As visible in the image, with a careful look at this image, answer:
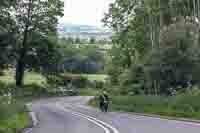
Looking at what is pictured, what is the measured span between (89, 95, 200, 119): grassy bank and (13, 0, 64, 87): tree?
116ft

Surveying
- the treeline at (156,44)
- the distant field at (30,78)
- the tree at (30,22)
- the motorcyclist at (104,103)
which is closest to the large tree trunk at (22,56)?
the tree at (30,22)

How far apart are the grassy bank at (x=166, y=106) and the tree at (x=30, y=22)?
35226 millimetres

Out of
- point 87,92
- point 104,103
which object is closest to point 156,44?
point 104,103

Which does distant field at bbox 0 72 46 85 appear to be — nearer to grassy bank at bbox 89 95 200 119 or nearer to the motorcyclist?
grassy bank at bbox 89 95 200 119

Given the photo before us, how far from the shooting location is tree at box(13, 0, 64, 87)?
3024 inches

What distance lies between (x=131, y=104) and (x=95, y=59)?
129 m

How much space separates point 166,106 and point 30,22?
154 ft

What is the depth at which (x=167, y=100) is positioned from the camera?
114 feet

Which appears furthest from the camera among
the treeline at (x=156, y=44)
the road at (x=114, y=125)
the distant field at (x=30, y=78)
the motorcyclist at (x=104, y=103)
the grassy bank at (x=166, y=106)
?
the distant field at (x=30, y=78)

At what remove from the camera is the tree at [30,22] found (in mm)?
76812

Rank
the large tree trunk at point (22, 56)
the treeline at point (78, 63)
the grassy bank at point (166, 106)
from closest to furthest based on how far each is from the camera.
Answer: the grassy bank at point (166, 106) < the large tree trunk at point (22, 56) < the treeline at point (78, 63)

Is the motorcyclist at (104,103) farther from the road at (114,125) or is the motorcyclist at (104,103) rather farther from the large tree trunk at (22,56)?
the large tree trunk at (22,56)

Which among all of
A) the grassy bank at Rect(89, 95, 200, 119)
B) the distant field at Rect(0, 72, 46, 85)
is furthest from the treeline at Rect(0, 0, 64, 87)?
the grassy bank at Rect(89, 95, 200, 119)

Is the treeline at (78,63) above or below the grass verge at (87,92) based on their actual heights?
above
